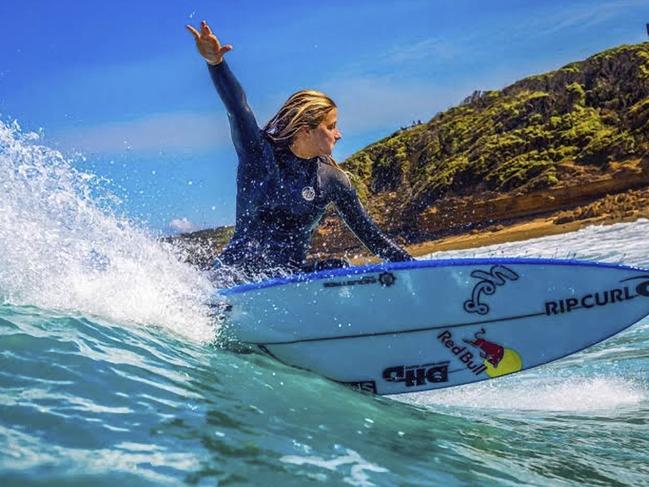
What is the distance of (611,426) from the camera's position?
12.6ft

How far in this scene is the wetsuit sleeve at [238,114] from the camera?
166 inches

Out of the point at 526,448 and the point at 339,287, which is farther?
the point at 339,287

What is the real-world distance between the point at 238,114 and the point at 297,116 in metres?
0.36

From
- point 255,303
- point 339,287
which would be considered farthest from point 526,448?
point 255,303

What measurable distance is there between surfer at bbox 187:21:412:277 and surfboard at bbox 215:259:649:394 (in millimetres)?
250

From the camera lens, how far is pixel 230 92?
4223mm

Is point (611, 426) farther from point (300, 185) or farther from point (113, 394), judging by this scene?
point (113, 394)

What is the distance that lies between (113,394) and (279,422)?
2.17 feet

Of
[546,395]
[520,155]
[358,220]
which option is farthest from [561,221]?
[358,220]

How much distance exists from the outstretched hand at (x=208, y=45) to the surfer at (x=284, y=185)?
0.30 metres

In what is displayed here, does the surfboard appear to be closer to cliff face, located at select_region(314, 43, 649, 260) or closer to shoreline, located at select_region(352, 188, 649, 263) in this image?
shoreline, located at select_region(352, 188, 649, 263)

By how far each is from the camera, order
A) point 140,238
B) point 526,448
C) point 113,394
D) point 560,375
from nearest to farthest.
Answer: point 113,394
point 526,448
point 140,238
point 560,375

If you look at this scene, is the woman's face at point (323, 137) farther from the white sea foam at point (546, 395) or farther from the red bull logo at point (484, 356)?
the white sea foam at point (546, 395)

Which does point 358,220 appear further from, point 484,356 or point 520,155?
point 520,155
